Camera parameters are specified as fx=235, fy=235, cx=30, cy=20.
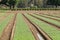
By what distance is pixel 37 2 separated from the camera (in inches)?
5502

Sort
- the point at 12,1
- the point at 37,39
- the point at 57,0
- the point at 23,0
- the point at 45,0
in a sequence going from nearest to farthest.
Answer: the point at 37,39
the point at 12,1
the point at 57,0
the point at 23,0
the point at 45,0

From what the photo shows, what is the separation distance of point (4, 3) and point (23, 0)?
1471cm

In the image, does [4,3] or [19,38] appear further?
[4,3]

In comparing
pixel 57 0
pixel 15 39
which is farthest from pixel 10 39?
pixel 57 0

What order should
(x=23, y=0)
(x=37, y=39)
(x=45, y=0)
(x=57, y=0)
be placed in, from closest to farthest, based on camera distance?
1. (x=37, y=39)
2. (x=57, y=0)
3. (x=23, y=0)
4. (x=45, y=0)

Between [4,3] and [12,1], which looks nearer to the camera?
[12,1]

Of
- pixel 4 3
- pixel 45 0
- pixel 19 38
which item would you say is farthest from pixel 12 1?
pixel 19 38

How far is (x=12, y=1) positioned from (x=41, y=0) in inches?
1289

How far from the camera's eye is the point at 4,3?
124812 mm

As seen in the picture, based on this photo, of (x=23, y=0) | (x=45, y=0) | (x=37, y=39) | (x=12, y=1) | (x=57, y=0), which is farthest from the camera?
(x=45, y=0)

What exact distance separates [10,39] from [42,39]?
6.43 ft

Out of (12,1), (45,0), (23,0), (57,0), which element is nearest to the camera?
(12,1)

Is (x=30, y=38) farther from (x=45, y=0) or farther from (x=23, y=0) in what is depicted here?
(x=45, y=0)

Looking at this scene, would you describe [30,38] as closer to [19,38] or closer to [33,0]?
[19,38]
